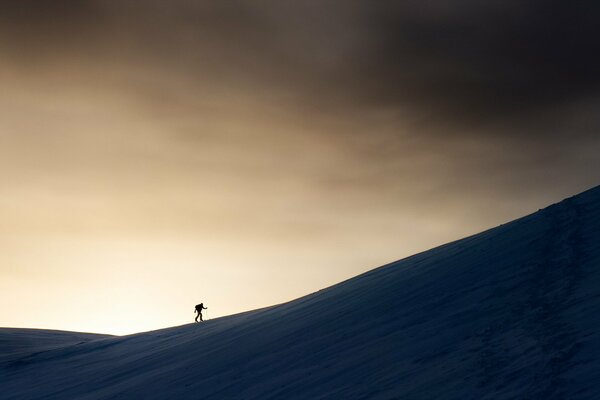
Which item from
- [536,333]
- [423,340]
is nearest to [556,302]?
[536,333]

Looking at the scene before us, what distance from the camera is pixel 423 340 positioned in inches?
350

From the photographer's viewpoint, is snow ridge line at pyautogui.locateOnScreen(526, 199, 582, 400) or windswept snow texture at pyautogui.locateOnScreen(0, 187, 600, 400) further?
windswept snow texture at pyautogui.locateOnScreen(0, 187, 600, 400)

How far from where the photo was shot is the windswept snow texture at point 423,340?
7.07 meters

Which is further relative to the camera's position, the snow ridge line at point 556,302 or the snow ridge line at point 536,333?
the snow ridge line at point 536,333

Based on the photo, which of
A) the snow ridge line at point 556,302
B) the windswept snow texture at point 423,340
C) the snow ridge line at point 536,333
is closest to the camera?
the snow ridge line at point 556,302

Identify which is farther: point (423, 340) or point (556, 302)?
point (423, 340)

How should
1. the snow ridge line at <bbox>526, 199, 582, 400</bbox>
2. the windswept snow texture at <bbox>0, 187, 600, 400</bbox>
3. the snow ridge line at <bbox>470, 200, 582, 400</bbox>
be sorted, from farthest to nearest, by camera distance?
the windswept snow texture at <bbox>0, 187, 600, 400</bbox> → the snow ridge line at <bbox>470, 200, 582, 400</bbox> → the snow ridge line at <bbox>526, 199, 582, 400</bbox>

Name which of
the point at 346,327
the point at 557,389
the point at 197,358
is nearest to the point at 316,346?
the point at 346,327

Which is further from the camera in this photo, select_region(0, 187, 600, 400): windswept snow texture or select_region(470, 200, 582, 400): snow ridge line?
select_region(0, 187, 600, 400): windswept snow texture

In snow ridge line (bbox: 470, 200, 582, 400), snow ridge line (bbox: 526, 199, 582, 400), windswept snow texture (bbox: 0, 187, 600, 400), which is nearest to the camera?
snow ridge line (bbox: 526, 199, 582, 400)

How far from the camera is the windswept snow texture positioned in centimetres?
707

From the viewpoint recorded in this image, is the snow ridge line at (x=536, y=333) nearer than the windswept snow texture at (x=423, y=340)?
Yes

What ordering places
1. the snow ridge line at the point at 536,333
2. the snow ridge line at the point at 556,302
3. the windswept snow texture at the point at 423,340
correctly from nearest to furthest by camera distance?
the snow ridge line at the point at 556,302 → the snow ridge line at the point at 536,333 → the windswept snow texture at the point at 423,340

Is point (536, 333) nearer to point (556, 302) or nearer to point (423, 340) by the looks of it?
point (556, 302)
